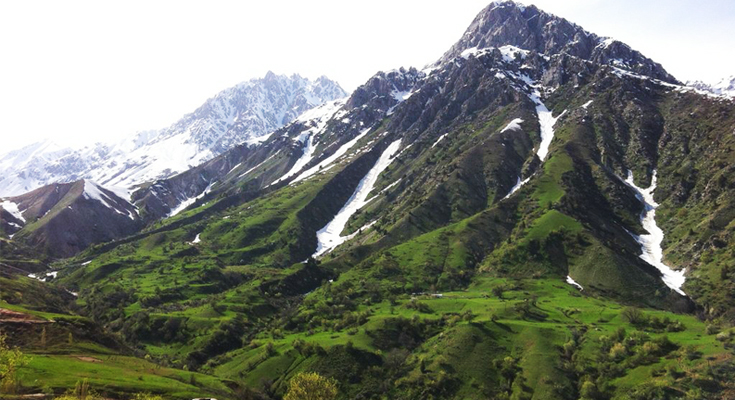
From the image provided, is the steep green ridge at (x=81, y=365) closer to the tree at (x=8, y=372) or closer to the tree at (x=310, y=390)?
the tree at (x=8, y=372)

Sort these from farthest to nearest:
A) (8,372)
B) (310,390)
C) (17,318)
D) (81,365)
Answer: (17,318)
(310,390)
(81,365)
(8,372)

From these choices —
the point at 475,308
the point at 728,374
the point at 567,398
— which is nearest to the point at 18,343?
the point at 567,398

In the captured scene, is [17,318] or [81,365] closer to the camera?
[81,365]

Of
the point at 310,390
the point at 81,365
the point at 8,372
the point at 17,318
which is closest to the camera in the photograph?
the point at 8,372

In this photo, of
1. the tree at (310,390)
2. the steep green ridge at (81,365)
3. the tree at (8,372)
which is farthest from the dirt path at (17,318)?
the tree at (310,390)

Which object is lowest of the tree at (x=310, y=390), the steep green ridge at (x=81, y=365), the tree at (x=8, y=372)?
the steep green ridge at (x=81, y=365)

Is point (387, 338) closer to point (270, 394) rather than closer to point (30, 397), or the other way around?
point (270, 394)

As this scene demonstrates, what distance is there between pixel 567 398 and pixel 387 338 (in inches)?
2554

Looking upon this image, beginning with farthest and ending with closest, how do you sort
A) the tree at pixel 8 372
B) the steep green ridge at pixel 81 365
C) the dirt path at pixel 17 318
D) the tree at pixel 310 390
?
1. the tree at pixel 310 390
2. the dirt path at pixel 17 318
3. the steep green ridge at pixel 81 365
4. the tree at pixel 8 372

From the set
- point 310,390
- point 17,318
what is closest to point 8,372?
point 17,318

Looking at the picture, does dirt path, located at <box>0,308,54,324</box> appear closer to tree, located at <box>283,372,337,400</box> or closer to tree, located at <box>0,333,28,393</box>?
tree, located at <box>0,333,28,393</box>

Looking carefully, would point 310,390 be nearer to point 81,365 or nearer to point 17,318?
point 81,365

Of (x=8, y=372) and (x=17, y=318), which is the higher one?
(x=8, y=372)

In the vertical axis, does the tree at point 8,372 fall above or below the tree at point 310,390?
above
